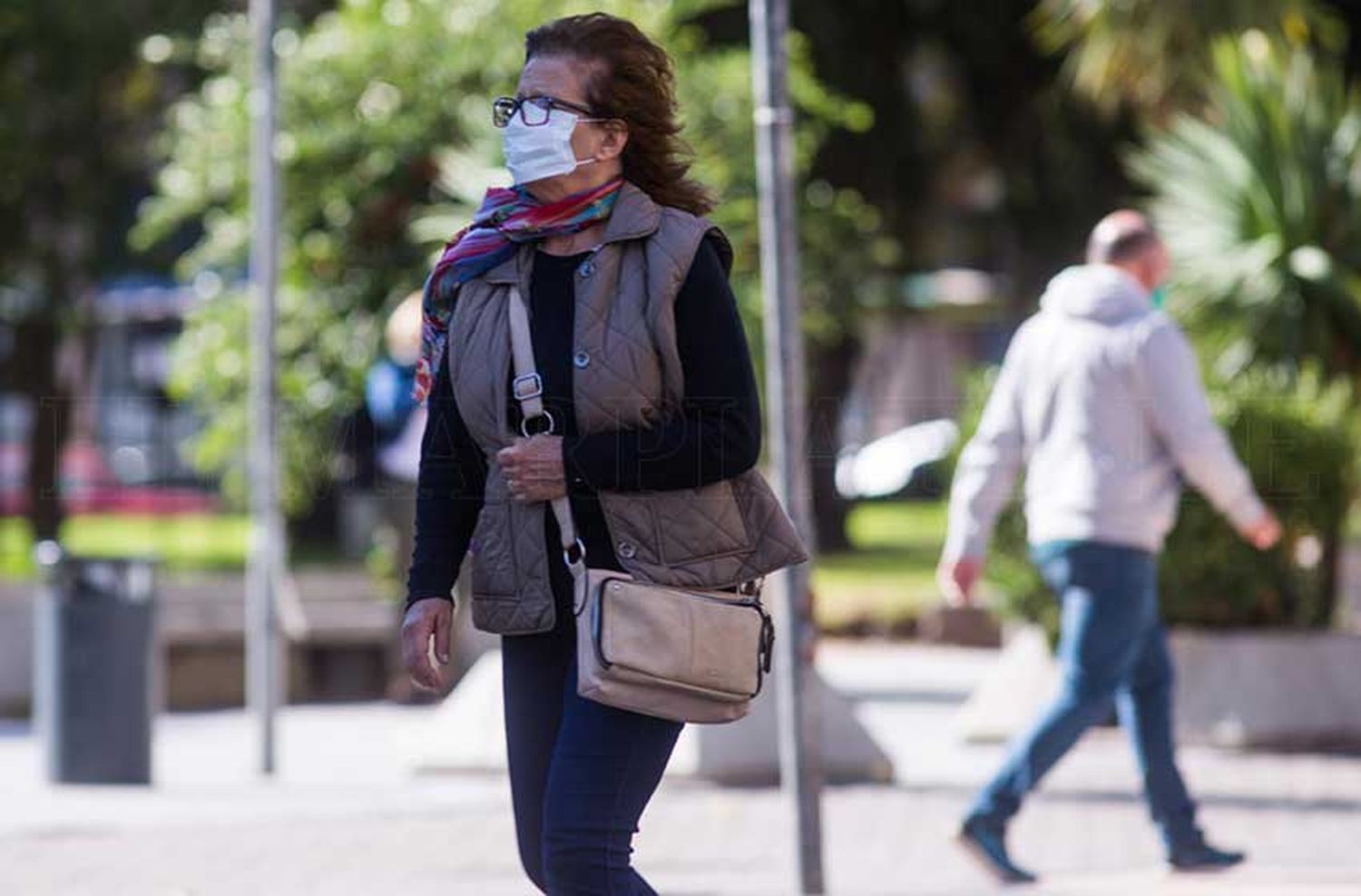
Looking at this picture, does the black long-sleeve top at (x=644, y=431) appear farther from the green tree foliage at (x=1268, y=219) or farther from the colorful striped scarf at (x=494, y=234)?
the green tree foliage at (x=1268, y=219)

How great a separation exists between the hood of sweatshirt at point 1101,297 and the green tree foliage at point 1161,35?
916 centimetres

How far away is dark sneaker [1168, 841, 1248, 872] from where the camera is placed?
298 inches

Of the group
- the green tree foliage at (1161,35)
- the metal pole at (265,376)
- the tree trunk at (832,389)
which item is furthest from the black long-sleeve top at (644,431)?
the tree trunk at (832,389)

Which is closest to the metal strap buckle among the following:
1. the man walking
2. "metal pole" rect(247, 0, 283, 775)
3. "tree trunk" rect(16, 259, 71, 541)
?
the man walking

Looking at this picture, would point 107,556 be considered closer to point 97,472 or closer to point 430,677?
point 430,677

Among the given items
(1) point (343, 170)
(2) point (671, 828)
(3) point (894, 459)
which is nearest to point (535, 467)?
(2) point (671, 828)

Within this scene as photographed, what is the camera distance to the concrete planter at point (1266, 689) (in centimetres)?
1094

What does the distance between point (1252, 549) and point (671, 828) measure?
124 inches

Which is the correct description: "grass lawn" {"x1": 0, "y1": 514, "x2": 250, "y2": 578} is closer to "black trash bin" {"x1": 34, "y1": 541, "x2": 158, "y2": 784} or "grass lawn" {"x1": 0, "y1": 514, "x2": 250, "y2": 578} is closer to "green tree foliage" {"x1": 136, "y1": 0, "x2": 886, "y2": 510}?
"green tree foliage" {"x1": 136, "y1": 0, "x2": 886, "y2": 510}

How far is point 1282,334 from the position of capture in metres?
13.2

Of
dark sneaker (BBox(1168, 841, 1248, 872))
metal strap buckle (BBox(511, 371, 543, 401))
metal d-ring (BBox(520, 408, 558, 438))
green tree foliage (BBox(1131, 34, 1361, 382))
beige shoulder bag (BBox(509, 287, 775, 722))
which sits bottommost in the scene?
A: dark sneaker (BBox(1168, 841, 1248, 872))

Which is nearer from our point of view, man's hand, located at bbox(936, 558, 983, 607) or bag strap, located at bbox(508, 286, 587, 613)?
bag strap, located at bbox(508, 286, 587, 613)

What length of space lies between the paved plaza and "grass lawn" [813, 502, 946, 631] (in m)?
1.74

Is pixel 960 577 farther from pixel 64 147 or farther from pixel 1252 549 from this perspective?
pixel 64 147
